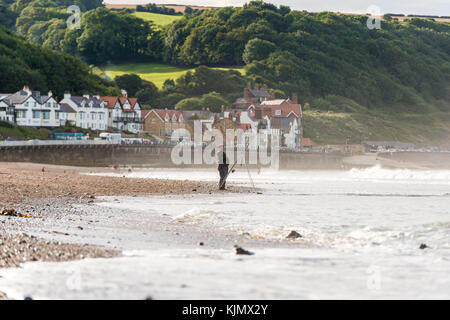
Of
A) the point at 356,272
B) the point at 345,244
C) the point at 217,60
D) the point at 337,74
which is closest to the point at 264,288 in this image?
the point at 356,272

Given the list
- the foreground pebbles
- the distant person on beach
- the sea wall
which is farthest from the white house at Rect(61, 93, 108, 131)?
the foreground pebbles

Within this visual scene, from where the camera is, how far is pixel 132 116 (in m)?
112

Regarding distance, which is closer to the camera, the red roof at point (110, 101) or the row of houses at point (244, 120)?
the red roof at point (110, 101)

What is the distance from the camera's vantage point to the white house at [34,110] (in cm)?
8750

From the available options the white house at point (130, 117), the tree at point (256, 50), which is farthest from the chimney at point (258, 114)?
the tree at point (256, 50)

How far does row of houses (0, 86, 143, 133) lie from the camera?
87500mm

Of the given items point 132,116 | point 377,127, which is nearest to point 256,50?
point 377,127

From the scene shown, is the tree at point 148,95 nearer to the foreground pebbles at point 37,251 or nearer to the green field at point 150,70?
the green field at point 150,70

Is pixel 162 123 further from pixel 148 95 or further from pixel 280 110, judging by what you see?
pixel 280 110

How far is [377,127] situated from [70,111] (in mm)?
90005

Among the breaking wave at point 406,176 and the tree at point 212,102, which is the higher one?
the tree at point 212,102

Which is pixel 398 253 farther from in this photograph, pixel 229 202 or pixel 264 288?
pixel 229 202

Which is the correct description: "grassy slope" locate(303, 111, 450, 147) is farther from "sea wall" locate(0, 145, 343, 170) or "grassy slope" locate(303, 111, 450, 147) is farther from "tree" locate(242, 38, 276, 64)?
"sea wall" locate(0, 145, 343, 170)

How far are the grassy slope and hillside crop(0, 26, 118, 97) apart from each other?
48.8 metres
